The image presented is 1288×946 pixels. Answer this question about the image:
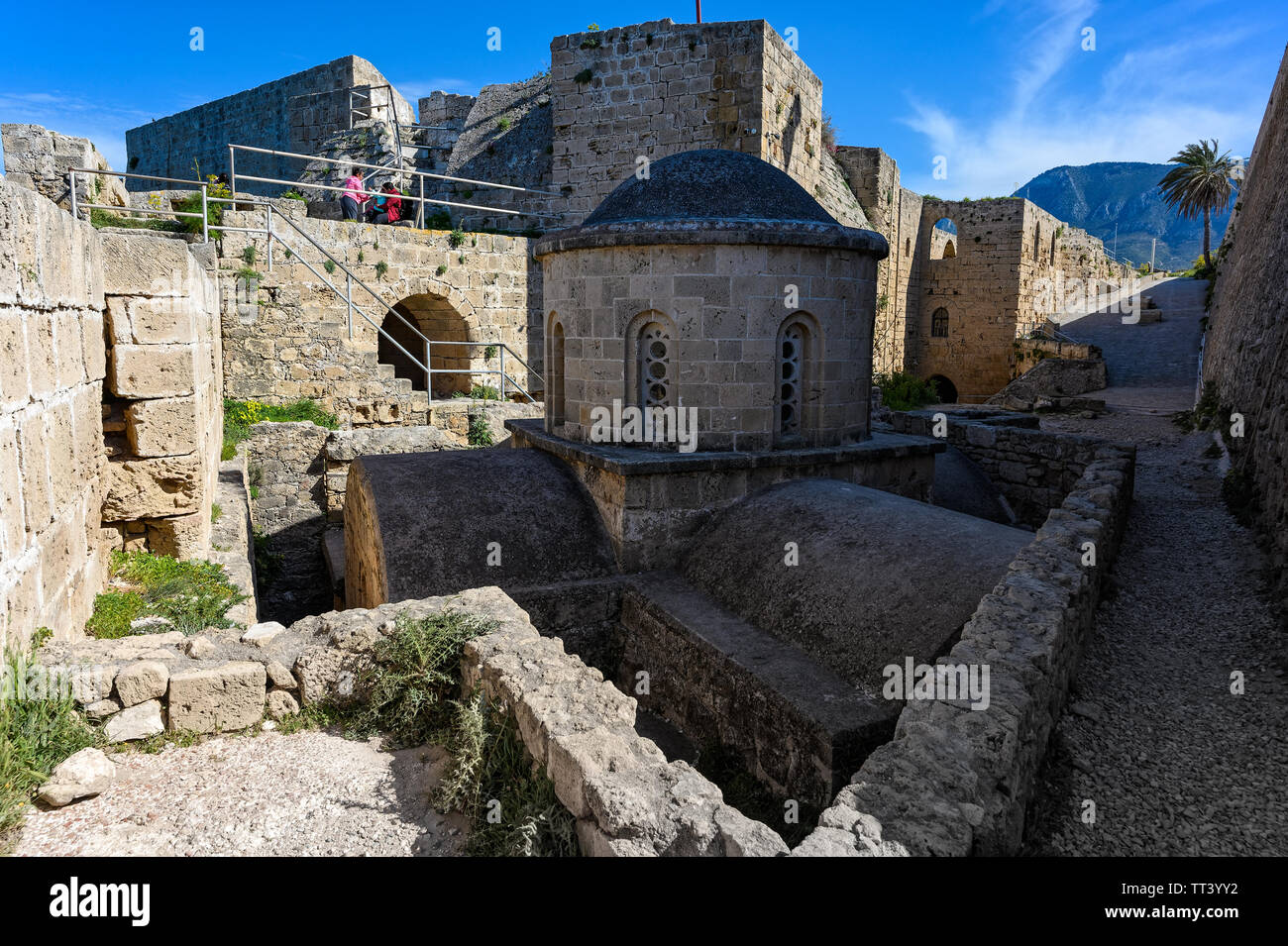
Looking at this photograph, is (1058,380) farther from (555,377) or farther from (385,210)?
(385,210)

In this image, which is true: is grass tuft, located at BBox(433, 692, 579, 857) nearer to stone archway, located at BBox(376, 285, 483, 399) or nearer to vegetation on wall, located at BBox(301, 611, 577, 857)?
vegetation on wall, located at BBox(301, 611, 577, 857)

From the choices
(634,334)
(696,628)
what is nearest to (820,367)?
(634,334)

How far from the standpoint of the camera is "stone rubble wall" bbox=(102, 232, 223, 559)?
5.94m

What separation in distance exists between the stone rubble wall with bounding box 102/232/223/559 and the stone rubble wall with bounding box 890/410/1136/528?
915cm

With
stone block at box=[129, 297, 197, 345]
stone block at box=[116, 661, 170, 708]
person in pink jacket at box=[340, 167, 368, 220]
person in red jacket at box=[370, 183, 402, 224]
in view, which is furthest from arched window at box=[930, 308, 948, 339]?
stone block at box=[116, 661, 170, 708]

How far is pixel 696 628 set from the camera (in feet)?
21.6

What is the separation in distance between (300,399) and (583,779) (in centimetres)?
1162

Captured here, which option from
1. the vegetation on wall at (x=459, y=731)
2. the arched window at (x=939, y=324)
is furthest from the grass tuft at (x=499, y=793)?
the arched window at (x=939, y=324)

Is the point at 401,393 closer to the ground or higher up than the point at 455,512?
higher up

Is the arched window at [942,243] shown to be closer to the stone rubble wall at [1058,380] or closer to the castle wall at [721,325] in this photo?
the stone rubble wall at [1058,380]

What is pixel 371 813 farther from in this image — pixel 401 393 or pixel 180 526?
pixel 401 393

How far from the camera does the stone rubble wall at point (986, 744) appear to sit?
2943mm

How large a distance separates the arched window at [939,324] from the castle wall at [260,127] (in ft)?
56.7

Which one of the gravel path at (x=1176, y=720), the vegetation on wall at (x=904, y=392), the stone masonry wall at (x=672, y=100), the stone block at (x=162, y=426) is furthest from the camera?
the vegetation on wall at (x=904, y=392)
